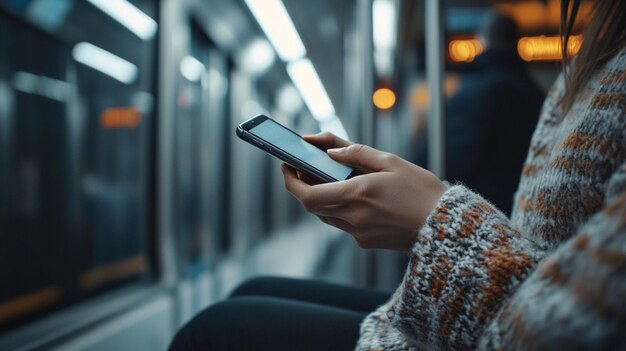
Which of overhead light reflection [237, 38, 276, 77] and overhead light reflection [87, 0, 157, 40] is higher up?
overhead light reflection [237, 38, 276, 77]

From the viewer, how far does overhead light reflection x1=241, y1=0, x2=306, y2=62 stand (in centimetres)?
333

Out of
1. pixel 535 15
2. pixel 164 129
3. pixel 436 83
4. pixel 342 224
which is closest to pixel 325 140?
pixel 342 224

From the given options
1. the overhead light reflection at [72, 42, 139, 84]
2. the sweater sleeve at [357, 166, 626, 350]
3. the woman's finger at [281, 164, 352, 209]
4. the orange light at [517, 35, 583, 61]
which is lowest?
the sweater sleeve at [357, 166, 626, 350]

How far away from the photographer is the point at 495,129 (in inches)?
69.2

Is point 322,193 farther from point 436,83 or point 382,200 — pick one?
point 436,83

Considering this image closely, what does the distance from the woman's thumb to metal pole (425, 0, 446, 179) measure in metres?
1.06

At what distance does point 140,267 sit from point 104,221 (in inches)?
17.7

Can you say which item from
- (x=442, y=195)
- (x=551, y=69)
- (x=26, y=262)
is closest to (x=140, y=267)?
(x=26, y=262)

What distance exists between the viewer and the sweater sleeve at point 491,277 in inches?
13.3

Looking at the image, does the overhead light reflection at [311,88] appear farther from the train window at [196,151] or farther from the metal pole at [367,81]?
the metal pole at [367,81]

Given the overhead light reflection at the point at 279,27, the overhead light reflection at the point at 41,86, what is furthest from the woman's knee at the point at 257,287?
the overhead light reflection at the point at 279,27

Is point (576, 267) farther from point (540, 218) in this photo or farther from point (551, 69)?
point (551, 69)

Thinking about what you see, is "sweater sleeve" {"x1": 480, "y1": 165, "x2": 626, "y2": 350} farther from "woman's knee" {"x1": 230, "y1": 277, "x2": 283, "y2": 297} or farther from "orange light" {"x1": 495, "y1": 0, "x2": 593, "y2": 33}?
"orange light" {"x1": 495, "y1": 0, "x2": 593, "y2": 33}

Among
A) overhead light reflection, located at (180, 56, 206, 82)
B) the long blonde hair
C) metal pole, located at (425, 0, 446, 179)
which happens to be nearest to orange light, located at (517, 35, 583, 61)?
metal pole, located at (425, 0, 446, 179)
